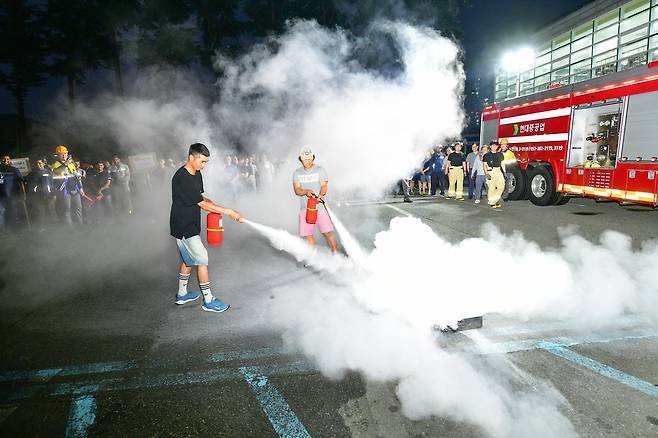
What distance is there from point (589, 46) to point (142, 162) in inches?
537

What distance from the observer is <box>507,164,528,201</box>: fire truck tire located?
12094 mm

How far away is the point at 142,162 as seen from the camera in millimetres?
13961

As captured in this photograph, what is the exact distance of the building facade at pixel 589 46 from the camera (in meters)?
8.49

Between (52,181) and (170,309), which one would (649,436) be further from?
(52,181)

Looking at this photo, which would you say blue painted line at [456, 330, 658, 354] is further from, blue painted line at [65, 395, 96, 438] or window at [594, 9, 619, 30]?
window at [594, 9, 619, 30]

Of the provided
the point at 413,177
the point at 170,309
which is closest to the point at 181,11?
the point at 413,177

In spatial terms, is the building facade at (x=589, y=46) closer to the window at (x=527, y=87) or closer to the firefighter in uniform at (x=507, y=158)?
the window at (x=527, y=87)

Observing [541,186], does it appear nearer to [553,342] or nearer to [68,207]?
[553,342]

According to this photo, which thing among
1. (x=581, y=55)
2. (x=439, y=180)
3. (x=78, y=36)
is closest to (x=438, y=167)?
(x=439, y=180)

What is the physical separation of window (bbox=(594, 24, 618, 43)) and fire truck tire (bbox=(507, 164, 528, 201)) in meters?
3.86

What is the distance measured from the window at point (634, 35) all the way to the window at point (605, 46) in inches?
8.0

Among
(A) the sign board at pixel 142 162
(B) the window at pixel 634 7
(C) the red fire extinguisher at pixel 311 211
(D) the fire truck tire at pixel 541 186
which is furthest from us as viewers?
(A) the sign board at pixel 142 162

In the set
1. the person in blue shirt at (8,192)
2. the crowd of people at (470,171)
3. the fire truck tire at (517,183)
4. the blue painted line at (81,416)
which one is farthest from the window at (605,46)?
the person in blue shirt at (8,192)

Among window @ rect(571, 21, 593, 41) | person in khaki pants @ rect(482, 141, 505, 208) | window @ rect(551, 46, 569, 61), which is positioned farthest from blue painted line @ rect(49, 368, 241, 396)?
window @ rect(551, 46, 569, 61)
